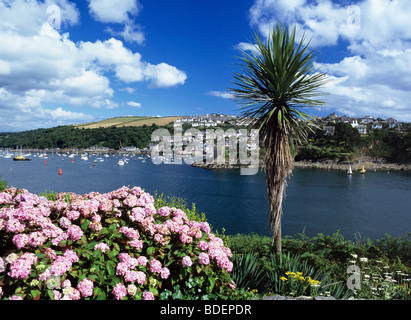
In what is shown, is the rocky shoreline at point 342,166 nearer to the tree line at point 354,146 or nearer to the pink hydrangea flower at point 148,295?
the tree line at point 354,146

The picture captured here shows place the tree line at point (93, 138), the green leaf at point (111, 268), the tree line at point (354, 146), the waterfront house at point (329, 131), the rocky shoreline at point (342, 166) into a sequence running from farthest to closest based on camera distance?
the tree line at point (93, 138), the waterfront house at point (329, 131), the tree line at point (354, 146), the rocky shoreline at point (342, 166), the green leaf at point (111, 268)

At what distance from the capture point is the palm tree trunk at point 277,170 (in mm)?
7398

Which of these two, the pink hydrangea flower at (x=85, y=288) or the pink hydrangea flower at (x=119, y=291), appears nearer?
the pink hydrangea flower at (x=85, y=288)

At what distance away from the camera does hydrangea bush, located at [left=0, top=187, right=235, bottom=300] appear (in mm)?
2949

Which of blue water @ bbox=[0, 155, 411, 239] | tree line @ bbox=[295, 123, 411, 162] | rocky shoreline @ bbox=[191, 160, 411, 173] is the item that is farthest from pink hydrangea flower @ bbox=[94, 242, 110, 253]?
tree line @ bbox=[295, 123, 411, 162]

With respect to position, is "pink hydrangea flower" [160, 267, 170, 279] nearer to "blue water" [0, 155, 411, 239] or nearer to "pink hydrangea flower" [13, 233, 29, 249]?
"pink hydrangea flower" [13, 233, 29, 249]

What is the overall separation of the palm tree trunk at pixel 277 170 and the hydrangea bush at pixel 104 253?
3.72 meters

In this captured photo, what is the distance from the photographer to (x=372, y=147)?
309 ft

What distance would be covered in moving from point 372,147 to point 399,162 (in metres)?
11.5

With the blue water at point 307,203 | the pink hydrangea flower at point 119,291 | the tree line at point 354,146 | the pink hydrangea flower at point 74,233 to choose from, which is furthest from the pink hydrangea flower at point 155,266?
the tree line at point 354,146

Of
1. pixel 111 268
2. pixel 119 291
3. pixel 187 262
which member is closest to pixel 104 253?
pixel 111 268

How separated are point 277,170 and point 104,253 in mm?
5276

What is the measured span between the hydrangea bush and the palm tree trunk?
372 cm

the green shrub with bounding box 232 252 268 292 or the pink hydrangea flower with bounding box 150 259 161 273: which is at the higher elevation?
the pink hydrangea flower with bounding box 150 259 161 273
